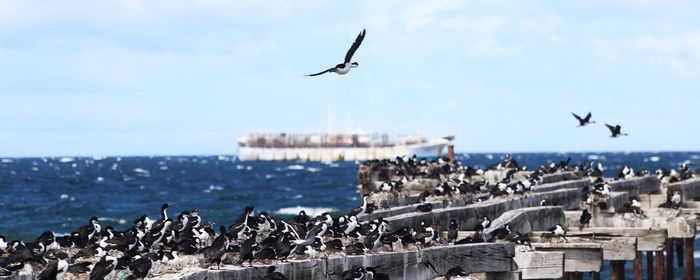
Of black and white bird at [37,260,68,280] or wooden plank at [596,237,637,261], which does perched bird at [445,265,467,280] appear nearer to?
black and white bird at [37,260,68,280]

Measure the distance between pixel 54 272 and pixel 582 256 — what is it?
445 inches

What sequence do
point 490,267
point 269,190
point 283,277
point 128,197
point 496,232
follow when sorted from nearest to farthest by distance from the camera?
1. point 283,277
2. point 490,267
3. point 496,232
4. point 128,197
5. point 269,190

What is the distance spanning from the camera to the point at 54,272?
1255cm

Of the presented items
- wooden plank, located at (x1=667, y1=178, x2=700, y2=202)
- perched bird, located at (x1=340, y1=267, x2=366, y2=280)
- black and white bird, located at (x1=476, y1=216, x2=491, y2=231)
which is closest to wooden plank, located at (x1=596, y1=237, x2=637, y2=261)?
black and white bird, located at (x1=476, y1=216, x2=491, y2=231)

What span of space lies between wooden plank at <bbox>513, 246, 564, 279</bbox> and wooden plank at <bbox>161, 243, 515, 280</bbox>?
730 mm

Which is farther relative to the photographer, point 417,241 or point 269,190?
point 269,190

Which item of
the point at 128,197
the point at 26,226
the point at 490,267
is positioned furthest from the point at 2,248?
the point at 128,197

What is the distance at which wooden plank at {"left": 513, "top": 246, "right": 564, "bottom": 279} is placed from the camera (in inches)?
678

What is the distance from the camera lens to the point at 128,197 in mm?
71188

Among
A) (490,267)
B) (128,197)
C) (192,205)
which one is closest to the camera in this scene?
(490,267)

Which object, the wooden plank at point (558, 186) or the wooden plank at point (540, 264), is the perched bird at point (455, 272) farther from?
the wooden plank at point (558, 186)

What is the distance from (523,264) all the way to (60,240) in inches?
354

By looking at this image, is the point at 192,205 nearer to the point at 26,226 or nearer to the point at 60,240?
the point at 26,226

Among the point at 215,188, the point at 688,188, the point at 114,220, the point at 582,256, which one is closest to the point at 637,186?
the point at 688,188
